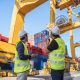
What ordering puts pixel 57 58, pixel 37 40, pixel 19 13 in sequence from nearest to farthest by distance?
1. pixel 57 58
2. pixel 19 13
3. pixel 37 40

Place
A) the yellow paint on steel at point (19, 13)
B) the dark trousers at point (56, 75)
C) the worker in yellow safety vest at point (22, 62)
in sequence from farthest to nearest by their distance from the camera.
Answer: the yellow paint on steel at point (19, 13) < the worker in yellow safety vest at point (22, 62) < the dark trousers at point (56, 75)

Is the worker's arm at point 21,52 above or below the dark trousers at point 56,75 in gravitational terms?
above

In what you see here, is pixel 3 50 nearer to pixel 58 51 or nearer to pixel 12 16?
pixel 12 16

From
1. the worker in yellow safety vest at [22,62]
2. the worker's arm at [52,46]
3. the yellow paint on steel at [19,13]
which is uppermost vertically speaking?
the yellow paint on steel at [19,13]

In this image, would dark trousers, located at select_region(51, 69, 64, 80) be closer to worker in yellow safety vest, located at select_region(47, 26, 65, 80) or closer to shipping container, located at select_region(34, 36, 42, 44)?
worker in yellow safety vest, located at select_region(47, 26, 65, 80)

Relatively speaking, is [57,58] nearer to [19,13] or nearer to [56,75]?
[56,75]

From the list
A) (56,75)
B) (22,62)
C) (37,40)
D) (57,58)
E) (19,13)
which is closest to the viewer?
(56,75)

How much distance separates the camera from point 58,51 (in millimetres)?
5508

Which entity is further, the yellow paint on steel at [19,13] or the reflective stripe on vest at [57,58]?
the yellow paint on steel at [19,13]

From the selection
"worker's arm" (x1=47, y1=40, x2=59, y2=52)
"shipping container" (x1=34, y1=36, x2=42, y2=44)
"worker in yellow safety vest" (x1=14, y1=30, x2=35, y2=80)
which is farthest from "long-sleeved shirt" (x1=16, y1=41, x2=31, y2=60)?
"shipping container" (x1=34, y1=36, x2=42, y2=44)

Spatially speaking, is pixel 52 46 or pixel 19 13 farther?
pixel 19 13

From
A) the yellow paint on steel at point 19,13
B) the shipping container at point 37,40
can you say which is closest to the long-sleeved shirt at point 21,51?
the yellow paint on steel at point 19,13

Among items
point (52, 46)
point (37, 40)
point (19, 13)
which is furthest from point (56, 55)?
point (37, 40)

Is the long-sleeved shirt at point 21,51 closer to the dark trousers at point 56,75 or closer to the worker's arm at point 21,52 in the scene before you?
the worker's arm at point 21,52
